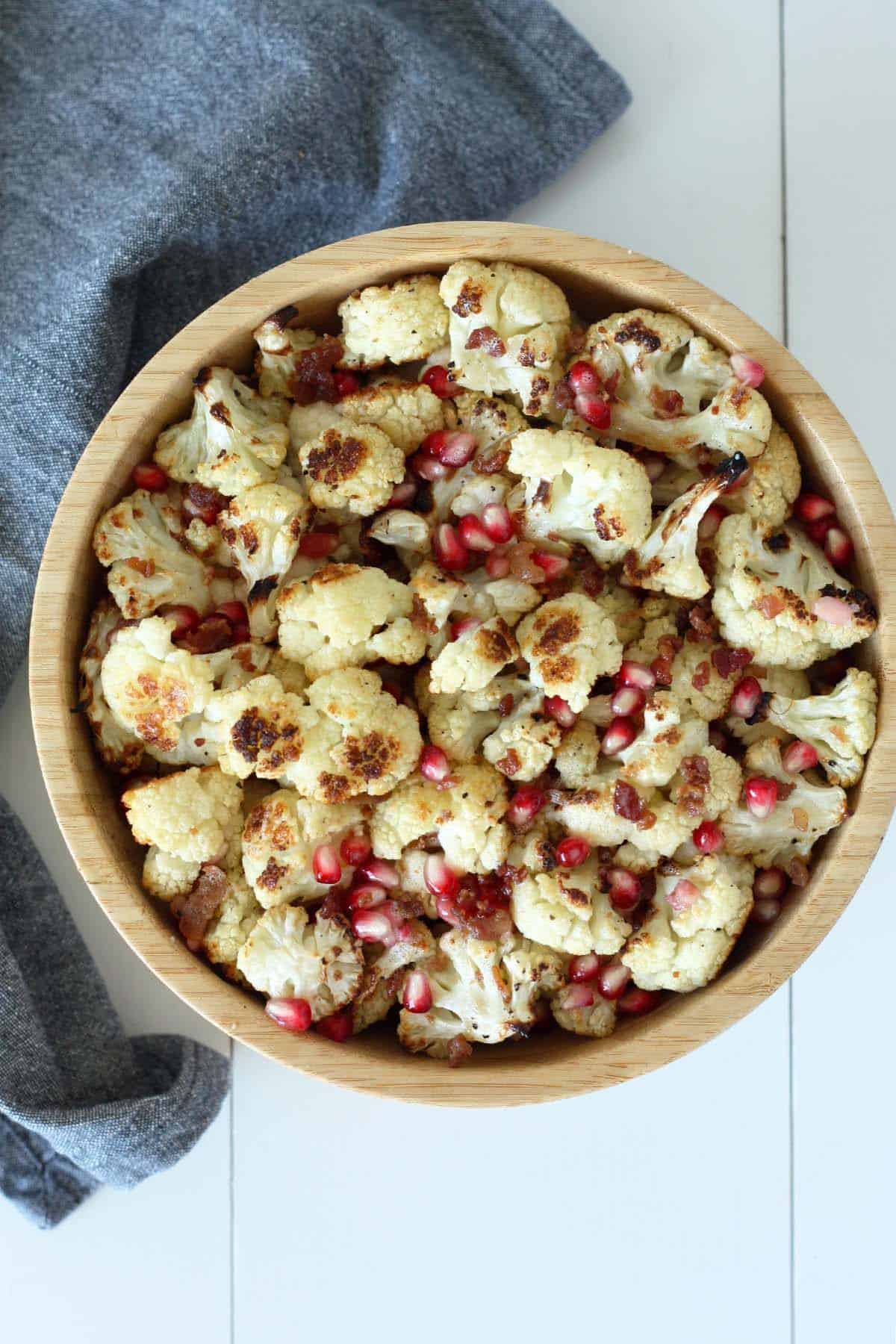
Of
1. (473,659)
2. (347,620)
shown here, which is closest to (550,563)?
(473,659)

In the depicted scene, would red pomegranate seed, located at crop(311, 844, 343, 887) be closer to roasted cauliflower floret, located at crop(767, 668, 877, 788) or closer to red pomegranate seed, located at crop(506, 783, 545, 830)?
red pomegranate seed, located at crop(506, 783, 545, 830)

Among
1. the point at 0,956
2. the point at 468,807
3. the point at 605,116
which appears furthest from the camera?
the point at 605,116

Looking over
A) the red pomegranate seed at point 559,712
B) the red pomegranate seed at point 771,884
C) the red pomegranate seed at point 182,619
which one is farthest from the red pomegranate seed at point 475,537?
the red pomegranate seed at point 771,884

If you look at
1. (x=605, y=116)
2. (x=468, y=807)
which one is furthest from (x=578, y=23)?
(x=468, y=807)

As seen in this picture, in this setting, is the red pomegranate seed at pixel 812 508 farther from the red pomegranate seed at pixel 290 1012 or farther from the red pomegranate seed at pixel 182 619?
the red pomegranate seed at pixel 290 1012

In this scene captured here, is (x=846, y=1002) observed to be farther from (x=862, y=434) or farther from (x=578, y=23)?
(x=578, y=23)
